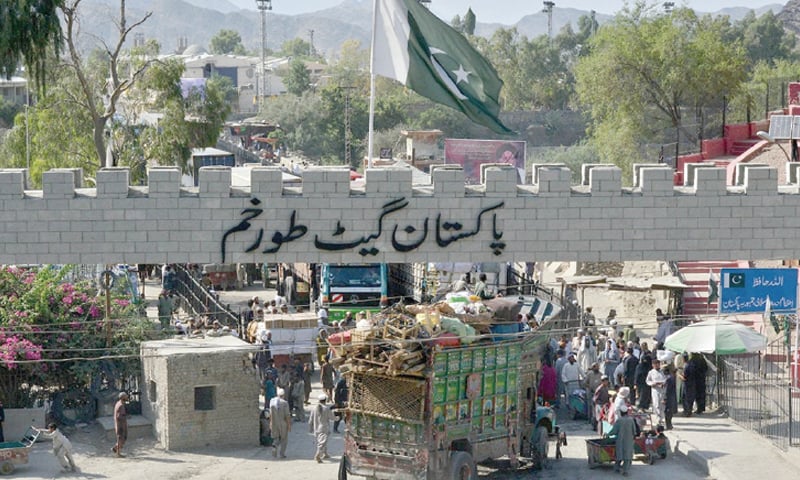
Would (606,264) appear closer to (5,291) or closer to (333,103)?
(5,291)

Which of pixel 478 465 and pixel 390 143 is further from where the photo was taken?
pixel 390 143

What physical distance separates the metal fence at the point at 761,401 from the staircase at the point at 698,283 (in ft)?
23.3

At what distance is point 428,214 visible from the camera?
63.7ft

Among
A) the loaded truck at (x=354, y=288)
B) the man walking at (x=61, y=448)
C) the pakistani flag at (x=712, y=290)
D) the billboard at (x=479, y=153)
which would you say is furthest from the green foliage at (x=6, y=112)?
the man walking at (x=61, y=448)

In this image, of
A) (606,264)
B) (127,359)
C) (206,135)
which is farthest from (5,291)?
(206,135)

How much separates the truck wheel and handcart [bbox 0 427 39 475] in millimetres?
6270

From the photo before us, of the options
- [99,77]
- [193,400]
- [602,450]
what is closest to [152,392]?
[193,400]

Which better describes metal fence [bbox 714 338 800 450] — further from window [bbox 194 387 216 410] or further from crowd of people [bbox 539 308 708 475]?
window [bbox 194 387 216 410]

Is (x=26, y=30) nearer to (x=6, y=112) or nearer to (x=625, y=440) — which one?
(x=625, y=440)

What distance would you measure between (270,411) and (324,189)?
152 inches

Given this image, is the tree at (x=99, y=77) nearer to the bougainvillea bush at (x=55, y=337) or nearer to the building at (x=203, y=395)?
the bougainvillea bush at (x=55, y=337)

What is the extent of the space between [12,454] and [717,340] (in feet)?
35.7

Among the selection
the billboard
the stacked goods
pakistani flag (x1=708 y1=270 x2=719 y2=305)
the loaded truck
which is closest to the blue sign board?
pakistani flag (x1=708 y1=270 x2=719 y2=305)

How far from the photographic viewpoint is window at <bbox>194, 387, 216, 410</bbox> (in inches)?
852
